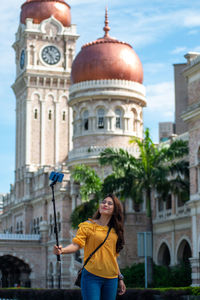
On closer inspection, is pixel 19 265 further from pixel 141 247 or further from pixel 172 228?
pixel 141 247

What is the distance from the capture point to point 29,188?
56250mm

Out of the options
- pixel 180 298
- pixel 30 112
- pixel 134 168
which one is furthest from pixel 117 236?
pixel 30 112

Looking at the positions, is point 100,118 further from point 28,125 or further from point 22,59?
point 22,59

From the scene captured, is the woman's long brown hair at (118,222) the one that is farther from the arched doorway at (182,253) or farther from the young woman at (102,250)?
the arched doorway at (182,253)

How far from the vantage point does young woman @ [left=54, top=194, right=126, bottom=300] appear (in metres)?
7.23

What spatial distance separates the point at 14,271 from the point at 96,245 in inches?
1953

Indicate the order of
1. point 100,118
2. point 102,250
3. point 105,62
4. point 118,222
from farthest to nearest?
point 100,118 → point 105,62 → point 118,222 → point 102,250

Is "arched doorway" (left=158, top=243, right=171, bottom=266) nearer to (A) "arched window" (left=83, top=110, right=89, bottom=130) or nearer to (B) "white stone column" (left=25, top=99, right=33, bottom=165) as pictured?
(A) "arched window" (left=83, top=110, right=89, bottom=130)

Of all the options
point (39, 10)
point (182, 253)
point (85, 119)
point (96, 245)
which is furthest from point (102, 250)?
point (39, 10)

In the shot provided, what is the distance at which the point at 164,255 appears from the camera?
38812mm

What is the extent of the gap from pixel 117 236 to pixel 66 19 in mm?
57823

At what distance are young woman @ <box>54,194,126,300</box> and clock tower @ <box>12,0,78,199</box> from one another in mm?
52749

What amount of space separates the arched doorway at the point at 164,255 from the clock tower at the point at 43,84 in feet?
76.7

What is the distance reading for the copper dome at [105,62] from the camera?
43.6m
